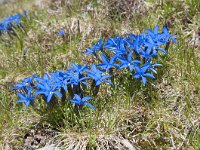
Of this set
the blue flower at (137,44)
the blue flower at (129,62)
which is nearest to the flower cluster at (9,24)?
the blue flower at (137,44)

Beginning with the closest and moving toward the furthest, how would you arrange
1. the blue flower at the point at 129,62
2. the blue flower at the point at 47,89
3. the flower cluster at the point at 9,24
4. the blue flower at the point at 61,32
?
the blue flower at the point at 47,89
the blue flower at the point at 129,62
the blue flower at the point at 61,32
the flower cluster at the point at 9,24

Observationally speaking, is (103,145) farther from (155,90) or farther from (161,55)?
(161,55)

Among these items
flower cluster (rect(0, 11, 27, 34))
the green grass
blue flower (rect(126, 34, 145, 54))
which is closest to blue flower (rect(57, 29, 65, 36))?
the green grass

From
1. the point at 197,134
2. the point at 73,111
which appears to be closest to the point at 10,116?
the point at 73,111

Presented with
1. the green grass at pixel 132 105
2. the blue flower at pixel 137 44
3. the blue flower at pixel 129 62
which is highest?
the blue flower at pixel 137 44

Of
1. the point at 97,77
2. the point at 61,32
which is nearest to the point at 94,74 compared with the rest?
the point at 97,77

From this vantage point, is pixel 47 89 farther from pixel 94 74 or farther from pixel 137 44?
pixel 137 44

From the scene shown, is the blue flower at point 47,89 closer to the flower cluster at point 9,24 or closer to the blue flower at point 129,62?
the blue flower at point 129,62

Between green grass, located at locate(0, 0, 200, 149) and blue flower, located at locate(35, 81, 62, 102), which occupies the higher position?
blue flower, located at locate(35, 81, 62, 102)

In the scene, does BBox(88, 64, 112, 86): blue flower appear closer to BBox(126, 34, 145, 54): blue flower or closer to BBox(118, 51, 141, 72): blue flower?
BBox(118, 51, 141, 72): blue flower
